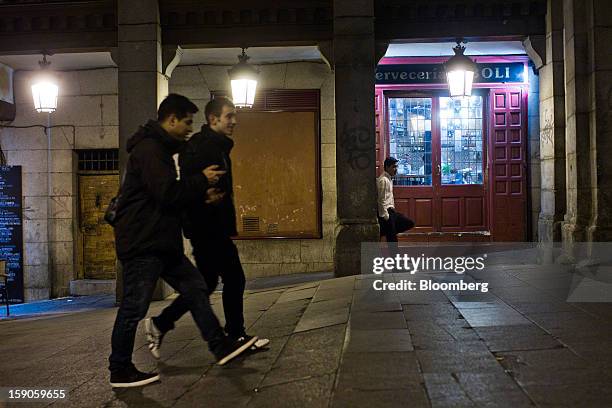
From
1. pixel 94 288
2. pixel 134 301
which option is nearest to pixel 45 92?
pixel 94 288

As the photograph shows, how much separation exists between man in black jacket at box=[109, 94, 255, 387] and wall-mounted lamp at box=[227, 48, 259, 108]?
6532 mm

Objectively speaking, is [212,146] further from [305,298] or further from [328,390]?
[305,298]

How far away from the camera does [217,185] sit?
16.7 feet

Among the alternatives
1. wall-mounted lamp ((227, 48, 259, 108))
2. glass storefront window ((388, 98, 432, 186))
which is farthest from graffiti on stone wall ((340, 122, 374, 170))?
glass storefront window ((388, 98, 432, 186))

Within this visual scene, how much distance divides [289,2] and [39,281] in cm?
758

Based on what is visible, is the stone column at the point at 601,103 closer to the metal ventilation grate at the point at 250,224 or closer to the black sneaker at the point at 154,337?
the metal ventilation grate at the point at 250,224

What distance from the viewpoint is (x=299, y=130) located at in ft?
41.9

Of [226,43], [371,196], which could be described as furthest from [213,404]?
[226,43]

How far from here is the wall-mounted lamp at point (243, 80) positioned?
11.1 metres

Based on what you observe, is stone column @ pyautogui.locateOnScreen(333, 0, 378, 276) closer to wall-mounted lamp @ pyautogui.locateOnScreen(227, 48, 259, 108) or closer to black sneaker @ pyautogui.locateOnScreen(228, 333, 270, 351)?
wall-mounted lamp @ pyautogui.locateOnScreen(227, 48, 259, 108)

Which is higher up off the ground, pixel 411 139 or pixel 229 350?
pixel 411 139

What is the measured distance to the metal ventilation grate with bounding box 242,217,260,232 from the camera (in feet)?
42.2

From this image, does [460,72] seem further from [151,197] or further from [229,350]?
[151,197]

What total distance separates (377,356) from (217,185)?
1763mm
